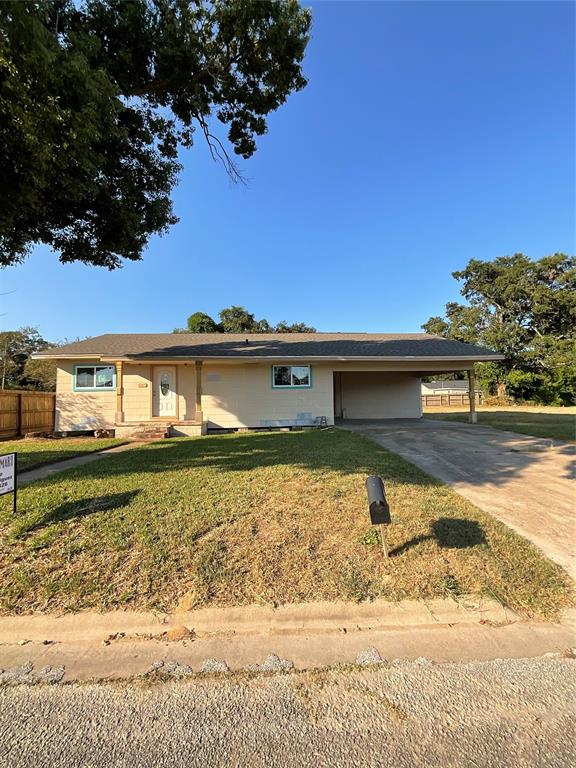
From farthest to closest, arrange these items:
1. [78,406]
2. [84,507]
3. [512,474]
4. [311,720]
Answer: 1. [78,406]
2. [512,474]
3. [84,507]
4. [311,720]

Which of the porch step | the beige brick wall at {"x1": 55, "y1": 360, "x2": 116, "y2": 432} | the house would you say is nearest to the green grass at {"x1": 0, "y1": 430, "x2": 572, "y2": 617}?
the porch step

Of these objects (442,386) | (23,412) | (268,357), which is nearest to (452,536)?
(268,357)

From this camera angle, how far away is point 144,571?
10.7 feet

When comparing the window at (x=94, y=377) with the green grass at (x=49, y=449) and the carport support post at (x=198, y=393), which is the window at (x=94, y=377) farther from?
the carport support post at (x=198, y=393)

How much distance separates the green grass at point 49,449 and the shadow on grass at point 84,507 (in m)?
3.58

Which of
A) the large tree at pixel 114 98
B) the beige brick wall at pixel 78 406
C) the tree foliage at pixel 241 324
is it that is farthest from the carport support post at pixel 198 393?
the tree foliage at pixel 241 324

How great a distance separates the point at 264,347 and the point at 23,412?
9.42 meters

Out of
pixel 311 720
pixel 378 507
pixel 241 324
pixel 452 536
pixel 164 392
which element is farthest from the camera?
pixel 241 324

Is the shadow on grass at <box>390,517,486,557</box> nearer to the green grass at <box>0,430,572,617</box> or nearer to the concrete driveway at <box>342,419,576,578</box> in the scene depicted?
the green grass at <box>0,430,572,617</box>

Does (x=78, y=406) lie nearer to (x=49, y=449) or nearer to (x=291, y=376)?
(x=49, y=449)

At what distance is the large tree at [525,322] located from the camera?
28.6 meters

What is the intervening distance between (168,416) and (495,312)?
3248cm

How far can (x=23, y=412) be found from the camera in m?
14.3

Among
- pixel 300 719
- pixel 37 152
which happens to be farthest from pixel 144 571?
pixel 37 152
